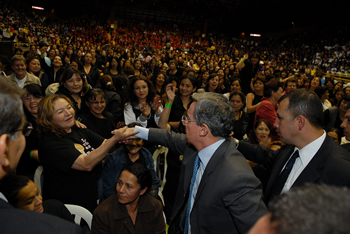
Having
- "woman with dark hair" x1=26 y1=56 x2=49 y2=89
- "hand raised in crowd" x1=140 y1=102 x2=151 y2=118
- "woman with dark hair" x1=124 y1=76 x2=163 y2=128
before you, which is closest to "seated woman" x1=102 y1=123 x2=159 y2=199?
"woman with dark hair" x1=124 y1=76 x2=163 y2=128

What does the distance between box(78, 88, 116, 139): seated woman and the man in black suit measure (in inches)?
77.1

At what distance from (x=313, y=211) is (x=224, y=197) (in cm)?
85

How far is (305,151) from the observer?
53.9 inches

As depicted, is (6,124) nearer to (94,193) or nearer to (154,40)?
(94,193)

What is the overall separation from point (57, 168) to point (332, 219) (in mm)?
1828

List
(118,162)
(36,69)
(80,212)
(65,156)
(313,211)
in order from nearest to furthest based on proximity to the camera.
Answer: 1. (313,211)
2. (65,156)
3. (80,212)
4. (118,162)
5. (36,69)

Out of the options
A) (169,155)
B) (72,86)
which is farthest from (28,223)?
(72,86)

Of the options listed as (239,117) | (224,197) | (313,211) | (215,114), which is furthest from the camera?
(239,117)

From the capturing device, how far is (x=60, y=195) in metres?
1.79

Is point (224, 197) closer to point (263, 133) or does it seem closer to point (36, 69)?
point (263, 133)

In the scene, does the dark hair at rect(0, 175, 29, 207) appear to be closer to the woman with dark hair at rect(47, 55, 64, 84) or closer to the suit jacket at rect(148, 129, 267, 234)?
the suit jacket at rect(148, 129, 267, 234)

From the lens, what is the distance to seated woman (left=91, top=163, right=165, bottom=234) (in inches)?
69.7

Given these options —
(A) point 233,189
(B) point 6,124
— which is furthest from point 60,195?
(A) point 233,189

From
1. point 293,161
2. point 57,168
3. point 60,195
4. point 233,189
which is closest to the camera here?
point 233,189
